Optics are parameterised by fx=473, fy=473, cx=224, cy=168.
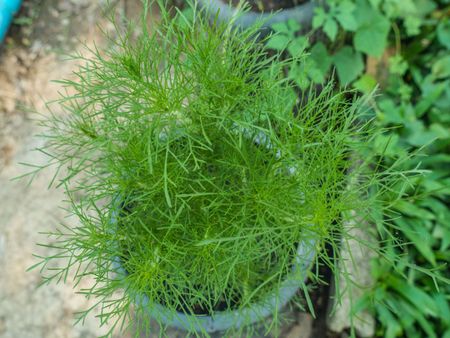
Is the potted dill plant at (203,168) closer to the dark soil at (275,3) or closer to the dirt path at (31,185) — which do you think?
the dirt path at (31,185)

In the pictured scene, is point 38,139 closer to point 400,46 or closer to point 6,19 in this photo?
point 6,19

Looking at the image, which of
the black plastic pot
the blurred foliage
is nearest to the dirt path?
the black plastic pot

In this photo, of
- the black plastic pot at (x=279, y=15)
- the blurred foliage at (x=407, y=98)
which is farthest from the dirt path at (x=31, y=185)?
the blurred foliage at (x=407, y=98)

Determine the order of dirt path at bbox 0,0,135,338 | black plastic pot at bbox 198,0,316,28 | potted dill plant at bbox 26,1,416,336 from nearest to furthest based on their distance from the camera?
potted dill plant at bbox 26,1,416,336 < black plastic pot at bbox 198,0,316,28 < dirt path at bbox 0,0,135,338

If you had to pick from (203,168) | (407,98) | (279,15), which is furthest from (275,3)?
(203,168)

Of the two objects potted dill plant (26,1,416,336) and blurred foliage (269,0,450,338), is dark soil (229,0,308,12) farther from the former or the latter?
potted dill plant (26,1,416,336)

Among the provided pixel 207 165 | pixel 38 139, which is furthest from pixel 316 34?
pixel 38 139

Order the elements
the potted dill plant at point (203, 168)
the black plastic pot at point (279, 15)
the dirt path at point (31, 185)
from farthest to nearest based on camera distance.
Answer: the dirt path at point (31, 185), the black plastic pot at point (279, 15), the potted dill plant at point (203, 168)

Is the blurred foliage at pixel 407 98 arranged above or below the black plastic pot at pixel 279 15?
below
